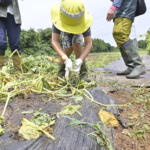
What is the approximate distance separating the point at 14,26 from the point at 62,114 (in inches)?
67.3

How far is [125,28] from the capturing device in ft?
8.12

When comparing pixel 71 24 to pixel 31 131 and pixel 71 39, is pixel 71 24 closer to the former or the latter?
pixel 71 39

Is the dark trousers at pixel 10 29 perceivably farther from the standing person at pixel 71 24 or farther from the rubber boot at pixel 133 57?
the rubber boot at pixel 133 57

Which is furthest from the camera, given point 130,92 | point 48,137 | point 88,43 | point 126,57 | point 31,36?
point 31,36

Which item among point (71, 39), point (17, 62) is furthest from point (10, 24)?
point (71, 39)

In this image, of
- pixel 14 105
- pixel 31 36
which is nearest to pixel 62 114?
pixel 14 105

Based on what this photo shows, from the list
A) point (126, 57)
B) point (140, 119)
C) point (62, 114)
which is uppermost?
point (126, 57)

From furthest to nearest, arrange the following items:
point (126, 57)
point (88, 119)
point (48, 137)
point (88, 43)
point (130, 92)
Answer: point (126, 57)
point (88, 43)
point (130, 92)
point (88, 119)
point (48, 137)

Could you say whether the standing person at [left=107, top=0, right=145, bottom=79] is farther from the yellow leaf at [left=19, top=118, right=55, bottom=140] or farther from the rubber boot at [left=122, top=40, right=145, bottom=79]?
the yellow leaf at [left=19, top=118, right=55, bottom=140]

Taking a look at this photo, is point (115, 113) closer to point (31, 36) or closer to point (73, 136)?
point (73, 136)

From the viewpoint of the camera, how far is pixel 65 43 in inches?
86.7

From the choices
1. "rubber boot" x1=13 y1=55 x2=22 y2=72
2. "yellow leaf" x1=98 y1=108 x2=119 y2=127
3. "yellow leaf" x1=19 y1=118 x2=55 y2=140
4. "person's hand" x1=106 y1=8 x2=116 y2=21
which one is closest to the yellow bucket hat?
"person's hand" x1=106 y1=8 x2=116 y2=21

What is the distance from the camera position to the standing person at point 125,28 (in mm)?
2434

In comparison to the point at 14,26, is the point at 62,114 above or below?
below
